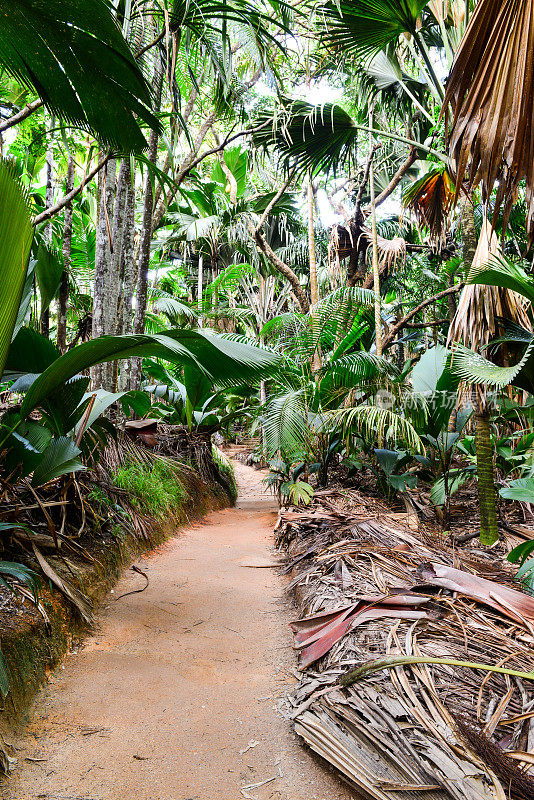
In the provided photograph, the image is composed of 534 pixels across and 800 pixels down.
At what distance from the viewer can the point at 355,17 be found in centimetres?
341

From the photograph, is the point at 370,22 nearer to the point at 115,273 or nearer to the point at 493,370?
the point at 115,273

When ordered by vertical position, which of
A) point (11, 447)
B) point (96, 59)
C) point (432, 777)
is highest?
point (96, 59)

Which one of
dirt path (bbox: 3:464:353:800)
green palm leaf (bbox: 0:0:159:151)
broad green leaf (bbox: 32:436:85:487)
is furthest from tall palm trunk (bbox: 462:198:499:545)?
broad green leaf (bbox: 32:436:85:487)

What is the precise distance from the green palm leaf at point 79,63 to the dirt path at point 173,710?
2241 mm

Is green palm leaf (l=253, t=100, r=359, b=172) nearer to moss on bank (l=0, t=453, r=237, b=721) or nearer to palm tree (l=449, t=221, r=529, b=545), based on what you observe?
palm tree (l=449, t=221, r=529, b=545)

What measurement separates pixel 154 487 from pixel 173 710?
238 cm

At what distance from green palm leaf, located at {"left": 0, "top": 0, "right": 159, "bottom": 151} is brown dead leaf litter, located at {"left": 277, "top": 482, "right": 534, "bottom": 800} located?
225 cm

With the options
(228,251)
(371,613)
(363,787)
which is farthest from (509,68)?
(228,251)

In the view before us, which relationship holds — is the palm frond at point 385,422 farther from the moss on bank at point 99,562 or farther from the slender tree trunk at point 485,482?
the moss on bank at point 99,562

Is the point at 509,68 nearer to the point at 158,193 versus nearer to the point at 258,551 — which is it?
the point at 258,551

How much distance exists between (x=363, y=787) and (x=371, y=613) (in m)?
0.68

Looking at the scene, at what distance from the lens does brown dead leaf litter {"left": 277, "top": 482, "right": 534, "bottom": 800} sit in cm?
108

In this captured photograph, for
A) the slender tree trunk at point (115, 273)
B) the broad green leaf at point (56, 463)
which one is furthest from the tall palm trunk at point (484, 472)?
the slender tree trunk at point (115, 273)

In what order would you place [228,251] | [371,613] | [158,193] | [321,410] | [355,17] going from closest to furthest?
[371,613] < [355,17] < [321,410] < [158,193] < [228,251]
